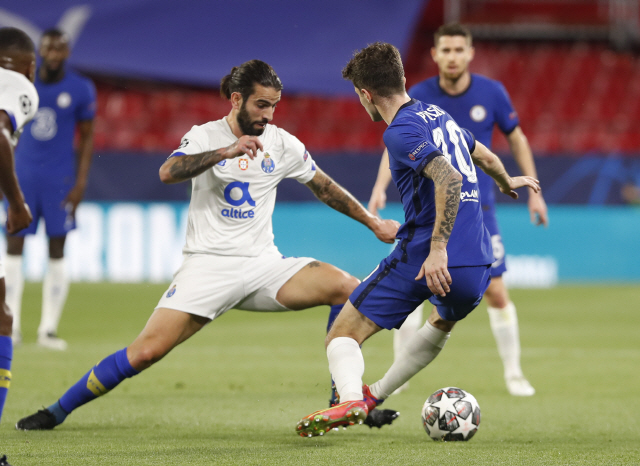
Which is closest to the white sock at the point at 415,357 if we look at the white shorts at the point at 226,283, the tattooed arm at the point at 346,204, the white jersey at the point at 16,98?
the tattooed arm at the point at 346,204

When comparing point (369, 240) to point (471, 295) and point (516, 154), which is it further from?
point (471, 295)

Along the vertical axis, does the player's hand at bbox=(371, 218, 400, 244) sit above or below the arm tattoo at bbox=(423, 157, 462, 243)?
below

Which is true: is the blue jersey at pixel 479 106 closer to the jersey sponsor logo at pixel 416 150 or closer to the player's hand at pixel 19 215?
the jersey sponsor logo at pixel 416 150

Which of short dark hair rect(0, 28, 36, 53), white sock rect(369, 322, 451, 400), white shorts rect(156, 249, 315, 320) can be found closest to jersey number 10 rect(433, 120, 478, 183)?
white sock rect(369, 322, 451, 400)

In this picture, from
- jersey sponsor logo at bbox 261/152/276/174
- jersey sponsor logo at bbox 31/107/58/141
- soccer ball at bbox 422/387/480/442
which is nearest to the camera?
soccer ball at bbox 422/387/480/442

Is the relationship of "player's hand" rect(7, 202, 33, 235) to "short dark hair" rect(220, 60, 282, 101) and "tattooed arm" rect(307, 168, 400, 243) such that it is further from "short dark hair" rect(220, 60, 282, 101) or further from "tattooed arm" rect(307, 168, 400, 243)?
"tattooed arm" rect(307, 168, 400, 243)

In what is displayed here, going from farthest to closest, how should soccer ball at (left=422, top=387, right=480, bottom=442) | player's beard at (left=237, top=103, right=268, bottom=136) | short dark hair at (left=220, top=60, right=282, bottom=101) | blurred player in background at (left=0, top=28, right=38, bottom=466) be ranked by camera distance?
player's beard at (left=237, top=103, right=268, bottom=136) < short dark hair at (left=220, top=60, right=282, bottom=101) < soccer ball at (left=422, top=387, right=480, bottom=442) < blurred player in background at (left=0, top=28, right=38, bottom=466)

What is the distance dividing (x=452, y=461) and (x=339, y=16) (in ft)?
54.8

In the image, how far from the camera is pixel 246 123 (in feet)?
16.3

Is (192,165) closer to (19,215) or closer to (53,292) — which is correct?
(19,215)

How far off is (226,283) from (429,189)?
1.26 metres

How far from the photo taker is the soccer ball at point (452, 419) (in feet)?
15.0

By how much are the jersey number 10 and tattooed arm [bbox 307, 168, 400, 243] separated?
30.3 inches

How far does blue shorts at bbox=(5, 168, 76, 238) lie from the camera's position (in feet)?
27.2
